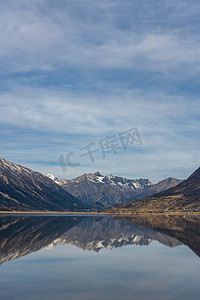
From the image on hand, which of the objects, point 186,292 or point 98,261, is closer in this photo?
point 186,292

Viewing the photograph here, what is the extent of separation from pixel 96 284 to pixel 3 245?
27.9 m

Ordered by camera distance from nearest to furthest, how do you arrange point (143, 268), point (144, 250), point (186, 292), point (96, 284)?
point (186, 292) < point (96, 284) < point (143, 268) < point (144, 250)

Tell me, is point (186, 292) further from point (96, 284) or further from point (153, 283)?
point (96, 284)

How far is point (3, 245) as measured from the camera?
51.2m

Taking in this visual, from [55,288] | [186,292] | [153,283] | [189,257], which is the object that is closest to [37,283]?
[55,288]

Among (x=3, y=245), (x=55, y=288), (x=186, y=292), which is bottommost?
(x=186, y=292)

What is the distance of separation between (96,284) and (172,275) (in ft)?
27.2

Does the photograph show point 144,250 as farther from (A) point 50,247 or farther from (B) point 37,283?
(B) point 37,283

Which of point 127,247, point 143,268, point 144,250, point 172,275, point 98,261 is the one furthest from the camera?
point 127,247

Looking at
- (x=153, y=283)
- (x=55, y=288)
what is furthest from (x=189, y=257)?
(x=55, y=288)

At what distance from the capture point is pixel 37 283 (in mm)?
28312

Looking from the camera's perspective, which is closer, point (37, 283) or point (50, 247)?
point (37, 283)

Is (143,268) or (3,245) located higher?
(3,245)

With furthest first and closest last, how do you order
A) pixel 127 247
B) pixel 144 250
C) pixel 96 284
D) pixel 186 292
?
pixel 127 247 → pixel 144 250 → pixel 96 284 → pixel 186 292
